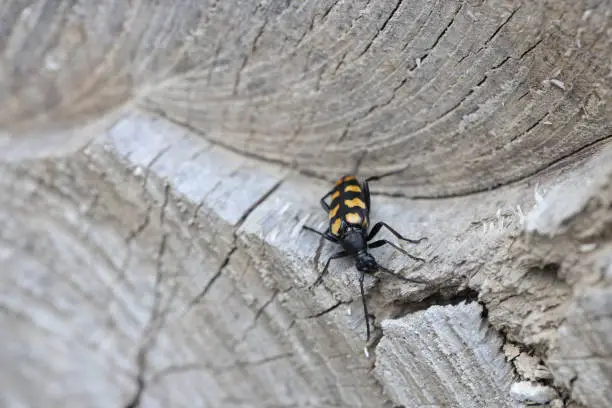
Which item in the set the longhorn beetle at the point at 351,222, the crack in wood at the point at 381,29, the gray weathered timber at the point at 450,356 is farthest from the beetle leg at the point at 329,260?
the crack in wood at the point at 381,29

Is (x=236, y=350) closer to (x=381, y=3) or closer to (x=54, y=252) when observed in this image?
(x=54, y=252)

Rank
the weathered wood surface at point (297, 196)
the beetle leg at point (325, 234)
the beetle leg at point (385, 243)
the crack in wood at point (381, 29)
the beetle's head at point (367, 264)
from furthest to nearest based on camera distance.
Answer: the beetle leg at point (325, 234)
the beetle's head at point (367, 264)
the beetle leg at point (385, 243)
the crack in wood at point (381, 29)
the weathered wood surface at point (297, 196)

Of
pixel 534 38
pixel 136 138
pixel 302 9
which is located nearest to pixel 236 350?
pixel 136 138

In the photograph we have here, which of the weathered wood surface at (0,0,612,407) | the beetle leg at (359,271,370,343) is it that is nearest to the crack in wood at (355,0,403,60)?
the weathered wood surface at (0,0,612,407)

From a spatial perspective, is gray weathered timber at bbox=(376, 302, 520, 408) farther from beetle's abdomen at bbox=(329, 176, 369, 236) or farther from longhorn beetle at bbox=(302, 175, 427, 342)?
beetle's abdomen at bbox=(329, 176, 369, 236)

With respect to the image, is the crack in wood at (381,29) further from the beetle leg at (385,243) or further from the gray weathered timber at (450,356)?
the gray weathered timber at (450,356)

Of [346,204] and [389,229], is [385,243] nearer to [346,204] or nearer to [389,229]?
[389,229]

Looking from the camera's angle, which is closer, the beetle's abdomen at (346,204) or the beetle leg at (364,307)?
the beetle leg at (364,307)
